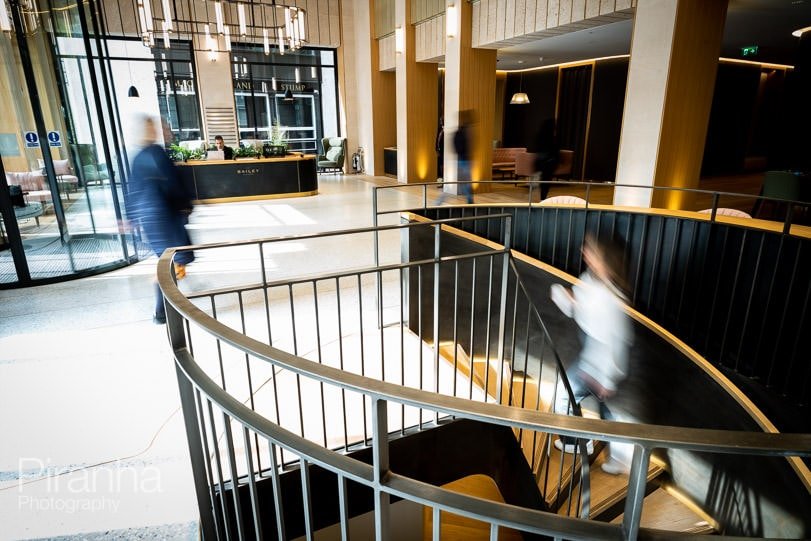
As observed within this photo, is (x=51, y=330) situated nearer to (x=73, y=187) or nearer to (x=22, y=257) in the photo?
(x=22, y=257)

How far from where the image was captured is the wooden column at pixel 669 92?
222 inches

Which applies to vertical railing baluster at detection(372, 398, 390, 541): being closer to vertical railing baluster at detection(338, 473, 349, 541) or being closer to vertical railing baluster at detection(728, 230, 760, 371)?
vertical railing baluster at detection(338, 473, 349, 541)

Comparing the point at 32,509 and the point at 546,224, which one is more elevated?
the point at 546,224

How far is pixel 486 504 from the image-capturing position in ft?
2.57

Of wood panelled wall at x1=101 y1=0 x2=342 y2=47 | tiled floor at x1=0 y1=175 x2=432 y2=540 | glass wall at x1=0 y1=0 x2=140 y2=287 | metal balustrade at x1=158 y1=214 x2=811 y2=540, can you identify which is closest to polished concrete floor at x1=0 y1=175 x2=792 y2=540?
tiled floor at x1=0 y1=175 x2=432 y2=540

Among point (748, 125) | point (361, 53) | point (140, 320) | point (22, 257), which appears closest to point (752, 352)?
point (140, 320)

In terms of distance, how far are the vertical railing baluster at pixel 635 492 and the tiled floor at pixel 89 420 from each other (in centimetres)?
204

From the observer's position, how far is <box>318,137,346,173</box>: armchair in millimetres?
15203

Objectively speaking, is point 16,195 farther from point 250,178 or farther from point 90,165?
point 250,178

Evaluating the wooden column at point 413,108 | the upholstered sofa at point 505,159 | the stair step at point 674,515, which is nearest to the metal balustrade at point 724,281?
the stair step at point 674,515

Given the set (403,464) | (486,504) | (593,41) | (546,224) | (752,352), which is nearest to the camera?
(486,504)

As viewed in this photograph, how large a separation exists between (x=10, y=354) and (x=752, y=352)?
5.67 meters

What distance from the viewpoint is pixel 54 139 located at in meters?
5.29

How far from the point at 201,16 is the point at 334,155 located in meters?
5.21
